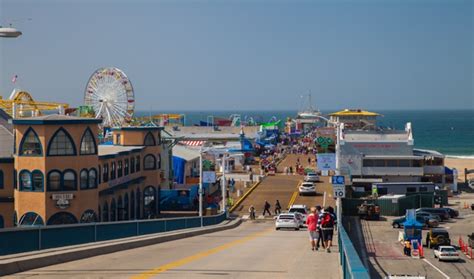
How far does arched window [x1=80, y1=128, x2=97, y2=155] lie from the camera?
38.4 m

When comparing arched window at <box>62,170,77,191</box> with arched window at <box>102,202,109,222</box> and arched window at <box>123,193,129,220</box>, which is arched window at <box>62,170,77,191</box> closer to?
arched window at <box>102,202,109,222</box>

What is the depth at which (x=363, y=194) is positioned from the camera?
64.9m

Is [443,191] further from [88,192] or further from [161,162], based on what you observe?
[88,192]

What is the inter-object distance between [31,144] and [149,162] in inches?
597

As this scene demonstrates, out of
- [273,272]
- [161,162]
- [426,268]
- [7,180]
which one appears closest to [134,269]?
[273,272]

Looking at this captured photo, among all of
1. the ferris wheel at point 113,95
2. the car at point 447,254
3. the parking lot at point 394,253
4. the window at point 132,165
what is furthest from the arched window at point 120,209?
the ferris wheel at point 113,95

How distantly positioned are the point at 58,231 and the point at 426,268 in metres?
20.6

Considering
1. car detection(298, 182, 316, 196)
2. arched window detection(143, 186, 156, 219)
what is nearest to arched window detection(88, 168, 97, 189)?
arched window detection(143, 186, 156, 219)

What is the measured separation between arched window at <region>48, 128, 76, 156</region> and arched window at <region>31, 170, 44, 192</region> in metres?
1.11

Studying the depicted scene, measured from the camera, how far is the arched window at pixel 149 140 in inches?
2051

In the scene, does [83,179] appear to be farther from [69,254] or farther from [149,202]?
[69,254]

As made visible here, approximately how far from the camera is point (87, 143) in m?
38.8

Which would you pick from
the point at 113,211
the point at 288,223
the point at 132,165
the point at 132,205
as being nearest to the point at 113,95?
the point at 132,165

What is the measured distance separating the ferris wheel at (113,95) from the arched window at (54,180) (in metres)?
37.2
